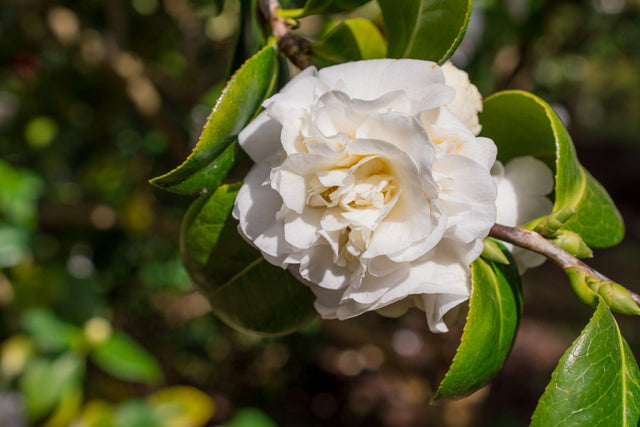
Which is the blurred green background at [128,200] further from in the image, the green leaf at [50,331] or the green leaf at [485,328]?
the green leaf at [485,328]

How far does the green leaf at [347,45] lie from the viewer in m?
0.64

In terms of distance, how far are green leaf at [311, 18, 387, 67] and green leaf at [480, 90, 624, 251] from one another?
149mm

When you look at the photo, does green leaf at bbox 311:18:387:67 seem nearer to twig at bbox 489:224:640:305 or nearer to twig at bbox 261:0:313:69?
twig at bbox 261:0:313:69

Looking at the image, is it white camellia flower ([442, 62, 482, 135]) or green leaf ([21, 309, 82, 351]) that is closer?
white camellia flower ([442, 62, 482, 135])

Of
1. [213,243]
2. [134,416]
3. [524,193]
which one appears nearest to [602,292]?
[524,193]

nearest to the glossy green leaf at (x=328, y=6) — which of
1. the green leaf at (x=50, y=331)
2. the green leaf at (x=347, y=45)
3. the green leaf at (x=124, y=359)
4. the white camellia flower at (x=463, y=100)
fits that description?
the green leaf at (x=347, y=45)

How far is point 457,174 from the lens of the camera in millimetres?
483

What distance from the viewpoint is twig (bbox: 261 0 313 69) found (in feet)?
2.13

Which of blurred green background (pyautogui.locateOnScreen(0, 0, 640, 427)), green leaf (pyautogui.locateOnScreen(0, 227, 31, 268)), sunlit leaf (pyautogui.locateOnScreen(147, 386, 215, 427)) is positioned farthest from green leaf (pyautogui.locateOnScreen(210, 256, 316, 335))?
sunlit leaf (pyautogui.locateOnScreen(147, 386, 215, 427))

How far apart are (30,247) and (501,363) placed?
4.67ft

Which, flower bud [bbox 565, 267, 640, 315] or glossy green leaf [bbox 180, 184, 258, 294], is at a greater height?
flower bud [bbox 565, 267, 640, 315]

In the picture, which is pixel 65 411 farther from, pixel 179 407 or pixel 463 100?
pixel 463 100

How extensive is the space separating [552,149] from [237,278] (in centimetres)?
38

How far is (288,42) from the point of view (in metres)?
0.65
